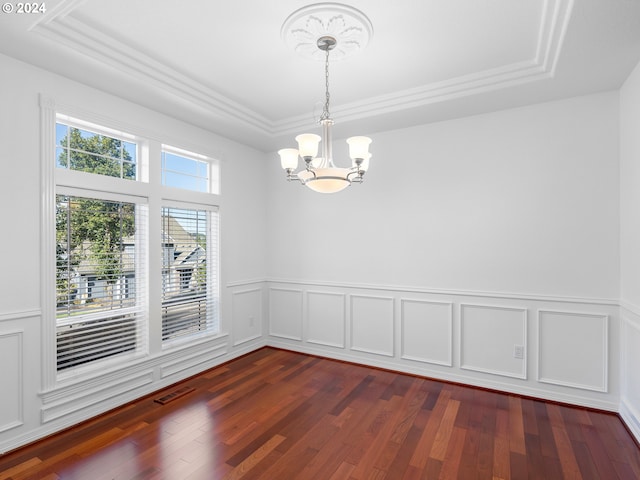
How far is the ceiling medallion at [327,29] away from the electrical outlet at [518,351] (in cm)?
303

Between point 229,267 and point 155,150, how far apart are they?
161 centimetres

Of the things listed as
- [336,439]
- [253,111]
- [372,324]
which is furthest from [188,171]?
[336,439]

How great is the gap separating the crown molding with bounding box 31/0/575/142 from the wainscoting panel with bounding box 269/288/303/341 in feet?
6.99

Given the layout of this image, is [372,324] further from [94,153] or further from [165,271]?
[94,153]

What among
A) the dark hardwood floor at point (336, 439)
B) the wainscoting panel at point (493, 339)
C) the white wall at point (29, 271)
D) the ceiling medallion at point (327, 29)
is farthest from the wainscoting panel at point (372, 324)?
the ceiling medallion at point (327, 29)

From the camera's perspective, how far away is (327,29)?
2.28 meters

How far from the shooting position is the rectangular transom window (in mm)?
2826

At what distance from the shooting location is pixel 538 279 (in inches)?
129

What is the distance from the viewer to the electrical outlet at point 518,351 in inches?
131

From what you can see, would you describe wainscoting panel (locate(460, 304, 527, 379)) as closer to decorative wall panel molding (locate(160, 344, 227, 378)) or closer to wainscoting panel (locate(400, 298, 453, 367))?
wainscoting panel (locate(400, 298, 453, 367))

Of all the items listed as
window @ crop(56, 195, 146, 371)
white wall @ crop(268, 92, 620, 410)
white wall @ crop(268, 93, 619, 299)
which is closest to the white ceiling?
white wall @ crop(268, 93, 619, 299)

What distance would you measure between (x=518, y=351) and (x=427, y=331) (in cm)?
87

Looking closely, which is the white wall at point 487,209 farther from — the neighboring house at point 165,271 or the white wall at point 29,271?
the white wall at point 29,271

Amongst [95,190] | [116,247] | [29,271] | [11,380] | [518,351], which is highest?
[95,190]
